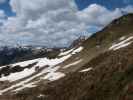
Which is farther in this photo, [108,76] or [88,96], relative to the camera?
[108,76]

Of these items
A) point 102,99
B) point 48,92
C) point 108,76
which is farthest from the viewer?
point 48,92

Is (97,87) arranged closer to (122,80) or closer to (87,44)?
(122,80)

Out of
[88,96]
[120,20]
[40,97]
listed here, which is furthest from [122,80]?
[120,20]

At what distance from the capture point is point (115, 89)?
41.9 meters

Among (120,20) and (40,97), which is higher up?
(120,20)

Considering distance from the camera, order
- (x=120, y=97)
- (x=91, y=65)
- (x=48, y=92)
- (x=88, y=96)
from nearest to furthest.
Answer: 1. (x=120, y=97)
2. (x=88, y=96)
3. (x=48, y=92)
4. (x=91, y=65)

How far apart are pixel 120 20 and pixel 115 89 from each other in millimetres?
156099

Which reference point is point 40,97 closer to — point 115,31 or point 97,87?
point 97,87

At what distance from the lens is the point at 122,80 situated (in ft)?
143

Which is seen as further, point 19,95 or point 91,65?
point 91,65

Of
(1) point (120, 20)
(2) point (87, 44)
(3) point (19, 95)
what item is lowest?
(3) point (19, 95)

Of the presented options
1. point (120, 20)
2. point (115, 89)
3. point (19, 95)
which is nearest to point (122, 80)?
point (115, 89)

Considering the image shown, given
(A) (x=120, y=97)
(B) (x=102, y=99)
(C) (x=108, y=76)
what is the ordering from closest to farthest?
(A) (x=120, y=97) → (B) (x=102, y=99) → (C) (x=108, y=76)

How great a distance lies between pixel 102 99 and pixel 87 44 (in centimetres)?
13231
